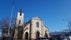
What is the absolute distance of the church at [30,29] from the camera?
5284cm

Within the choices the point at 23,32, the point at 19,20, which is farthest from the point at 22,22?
the point at 23,32

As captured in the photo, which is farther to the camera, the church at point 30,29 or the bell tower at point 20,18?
the bell tower at point 20,18

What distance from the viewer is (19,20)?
5559 centimetres

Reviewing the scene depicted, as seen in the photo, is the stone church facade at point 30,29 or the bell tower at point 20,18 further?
the bell tower at point 20,18

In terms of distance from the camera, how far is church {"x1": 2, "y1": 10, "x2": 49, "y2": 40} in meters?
52.8

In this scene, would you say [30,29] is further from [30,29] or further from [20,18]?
[20,18]

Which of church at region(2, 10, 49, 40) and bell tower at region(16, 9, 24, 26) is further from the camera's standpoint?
bell tower at region(16, 9, 24, 26)

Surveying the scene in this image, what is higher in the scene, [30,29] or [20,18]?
[20,18]

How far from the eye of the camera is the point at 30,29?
2112 inches

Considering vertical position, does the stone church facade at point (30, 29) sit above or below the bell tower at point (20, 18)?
below

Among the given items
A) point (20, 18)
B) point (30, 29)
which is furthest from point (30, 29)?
point (20, 18)

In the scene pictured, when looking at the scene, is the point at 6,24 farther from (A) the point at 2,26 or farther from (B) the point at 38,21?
(B) the point at 38,21

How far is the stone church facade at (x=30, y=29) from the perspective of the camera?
52862 millimetres

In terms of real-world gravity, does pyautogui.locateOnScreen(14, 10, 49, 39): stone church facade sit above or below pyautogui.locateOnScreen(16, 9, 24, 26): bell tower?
below
